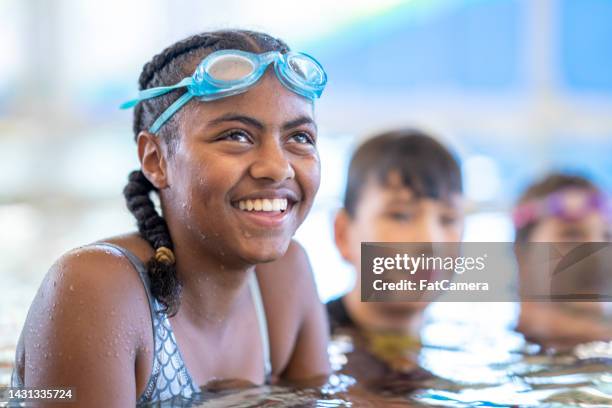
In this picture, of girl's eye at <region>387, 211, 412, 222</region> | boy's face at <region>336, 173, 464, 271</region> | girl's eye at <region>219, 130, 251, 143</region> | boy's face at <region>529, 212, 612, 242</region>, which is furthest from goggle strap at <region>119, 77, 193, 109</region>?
boy's face at <region>529, 212, 612, 242</region>

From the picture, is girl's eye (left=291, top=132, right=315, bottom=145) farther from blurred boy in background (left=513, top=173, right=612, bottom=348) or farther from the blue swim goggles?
blurred boy in background (left=513, top=173, right=612, bottom=348)

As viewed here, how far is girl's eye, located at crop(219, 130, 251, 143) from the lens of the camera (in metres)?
2.02

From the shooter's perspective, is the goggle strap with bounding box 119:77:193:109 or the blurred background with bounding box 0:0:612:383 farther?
the blurred background with bounding box 0:0:612:383

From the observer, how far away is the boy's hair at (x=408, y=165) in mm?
3420

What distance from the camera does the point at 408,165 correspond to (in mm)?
3449

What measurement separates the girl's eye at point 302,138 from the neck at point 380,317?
1379 mm

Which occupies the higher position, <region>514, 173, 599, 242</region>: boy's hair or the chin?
<region>514, 173, 599, 242</region>: boy's hair

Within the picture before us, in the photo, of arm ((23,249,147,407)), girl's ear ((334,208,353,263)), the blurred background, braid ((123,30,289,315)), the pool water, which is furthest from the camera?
the blurred background

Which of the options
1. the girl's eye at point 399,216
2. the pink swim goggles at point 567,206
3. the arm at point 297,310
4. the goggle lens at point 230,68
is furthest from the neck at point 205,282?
the pink swim goggles at point 567,206

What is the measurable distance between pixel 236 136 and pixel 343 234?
169 cm

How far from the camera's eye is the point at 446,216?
337 cm

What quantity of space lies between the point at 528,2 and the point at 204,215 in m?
8.37

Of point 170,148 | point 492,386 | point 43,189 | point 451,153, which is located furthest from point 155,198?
point 43,189

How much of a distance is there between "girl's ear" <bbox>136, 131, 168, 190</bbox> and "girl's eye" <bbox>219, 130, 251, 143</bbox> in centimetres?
20
